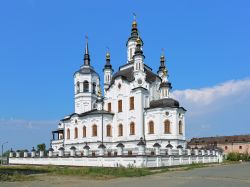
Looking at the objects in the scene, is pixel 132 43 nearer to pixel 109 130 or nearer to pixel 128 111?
pixel 128 111

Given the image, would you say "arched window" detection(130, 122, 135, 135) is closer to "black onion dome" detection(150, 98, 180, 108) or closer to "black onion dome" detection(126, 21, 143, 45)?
"black onion dome" detection(150, 98, 180, 108)

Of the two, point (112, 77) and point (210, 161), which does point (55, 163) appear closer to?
point (112, 77)

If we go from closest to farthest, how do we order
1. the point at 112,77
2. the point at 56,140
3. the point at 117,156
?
the point at 117,156 < the point at 112,77 < the point at 56,140

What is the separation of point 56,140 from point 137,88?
20959 millimetres

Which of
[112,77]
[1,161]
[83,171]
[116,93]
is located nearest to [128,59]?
[112,77]

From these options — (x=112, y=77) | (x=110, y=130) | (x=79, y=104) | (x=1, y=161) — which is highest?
(x=112, y=77)

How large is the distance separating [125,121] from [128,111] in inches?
57.2

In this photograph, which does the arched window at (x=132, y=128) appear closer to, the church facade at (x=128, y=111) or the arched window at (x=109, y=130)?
the church facade at (x=128, y=111)

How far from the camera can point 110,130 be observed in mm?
50156

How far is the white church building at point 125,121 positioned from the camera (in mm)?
42384

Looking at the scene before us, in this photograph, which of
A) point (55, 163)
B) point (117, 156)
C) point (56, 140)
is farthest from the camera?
point (56, 140)

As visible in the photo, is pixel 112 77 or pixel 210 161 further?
pixel 112 77

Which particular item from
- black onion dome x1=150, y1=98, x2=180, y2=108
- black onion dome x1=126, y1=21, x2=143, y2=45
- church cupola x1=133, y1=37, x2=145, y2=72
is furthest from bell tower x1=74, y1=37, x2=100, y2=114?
black onion dome x1=150, y1=98, x2=180, y2=108

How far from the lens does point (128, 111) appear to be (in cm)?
4850
